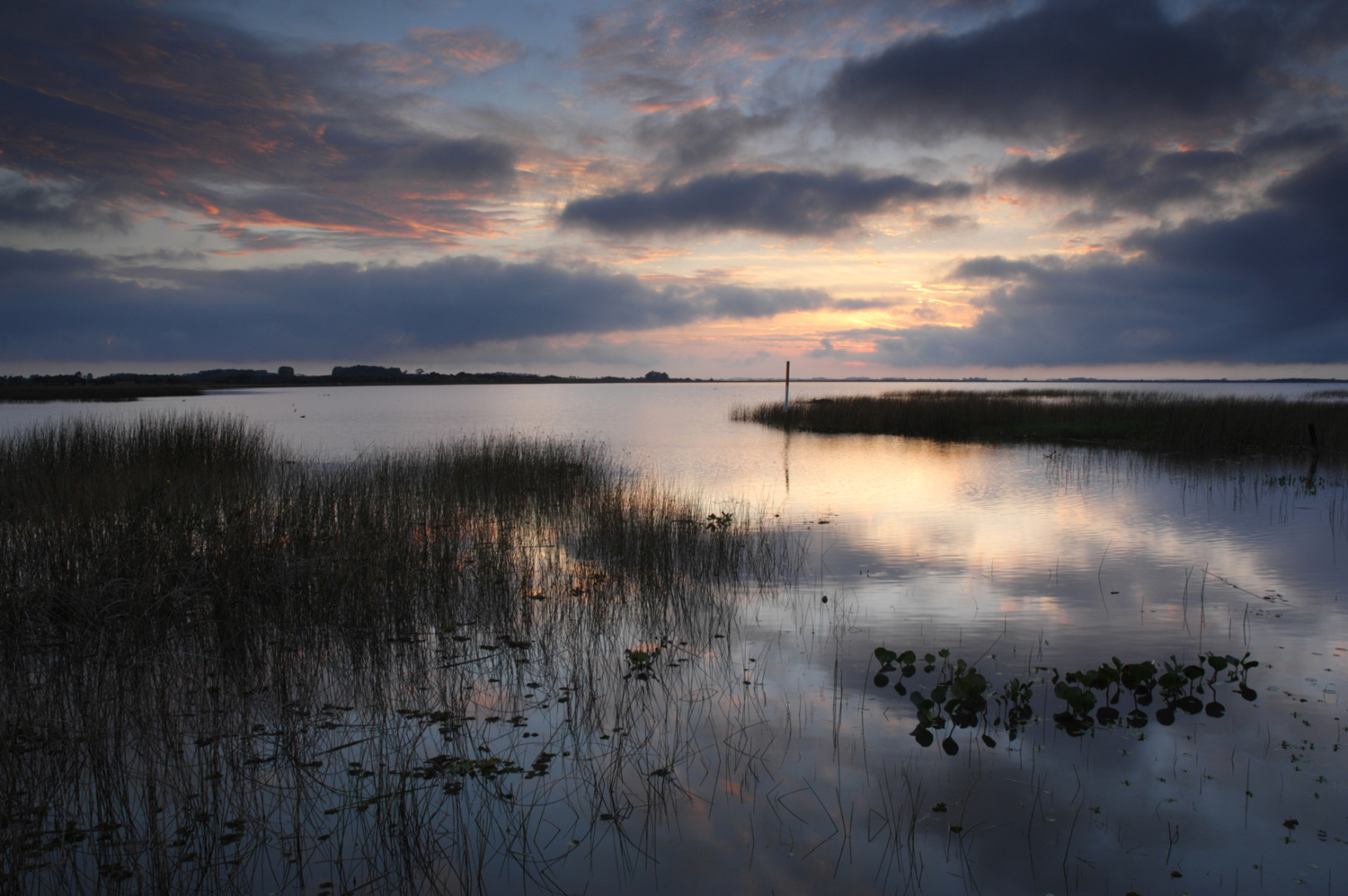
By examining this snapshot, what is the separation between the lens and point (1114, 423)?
2888 centimetres

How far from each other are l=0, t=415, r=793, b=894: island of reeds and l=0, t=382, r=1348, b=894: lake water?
0.12 meters

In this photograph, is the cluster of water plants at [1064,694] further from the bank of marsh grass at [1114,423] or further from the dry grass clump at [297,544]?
the bank of marsh grass at [1114,423]

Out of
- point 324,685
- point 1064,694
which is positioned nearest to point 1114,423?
point 1064,694

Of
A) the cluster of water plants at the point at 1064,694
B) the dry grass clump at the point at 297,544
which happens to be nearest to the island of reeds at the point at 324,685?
the dry grass clump at the point at 297,544

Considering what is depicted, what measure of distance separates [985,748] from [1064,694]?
838 millimetres

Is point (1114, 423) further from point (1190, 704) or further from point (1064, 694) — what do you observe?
point (1064, 694)

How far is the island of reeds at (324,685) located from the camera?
11.4 feet

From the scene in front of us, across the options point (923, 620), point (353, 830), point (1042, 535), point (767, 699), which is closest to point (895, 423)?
point (1042, 535)

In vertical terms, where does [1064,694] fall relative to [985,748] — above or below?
above

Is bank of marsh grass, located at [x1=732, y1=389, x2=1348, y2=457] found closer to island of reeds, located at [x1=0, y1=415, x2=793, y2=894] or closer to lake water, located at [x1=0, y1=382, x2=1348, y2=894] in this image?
lake water, located at [x1=0, y1=382, x2=1348, y2=894]

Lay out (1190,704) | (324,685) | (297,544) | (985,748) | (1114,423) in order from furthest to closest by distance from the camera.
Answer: (1114,423)
(297,544)
(324,685)
(1190,704)
(985,748)

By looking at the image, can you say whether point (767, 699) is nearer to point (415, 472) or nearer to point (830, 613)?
point (830, 613)

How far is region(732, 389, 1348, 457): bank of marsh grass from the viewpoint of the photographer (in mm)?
23938

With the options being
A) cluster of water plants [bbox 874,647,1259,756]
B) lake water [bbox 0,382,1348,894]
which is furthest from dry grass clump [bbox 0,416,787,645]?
cluster of water plants [bbox 874,647,1259,756]
